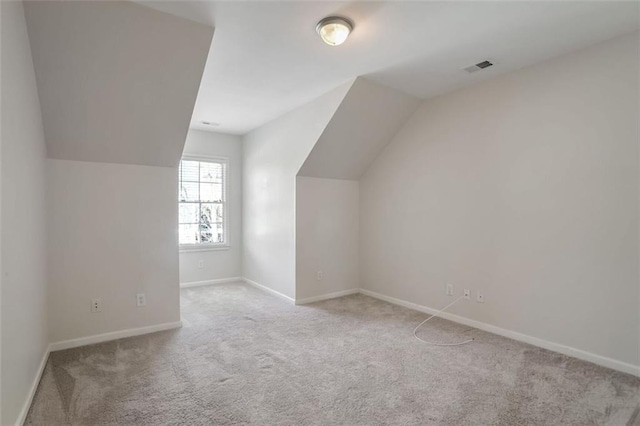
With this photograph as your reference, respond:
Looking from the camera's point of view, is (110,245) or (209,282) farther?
(209,282)

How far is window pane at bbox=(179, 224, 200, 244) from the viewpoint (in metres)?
5.02

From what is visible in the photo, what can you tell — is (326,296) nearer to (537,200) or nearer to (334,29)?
(537,200)

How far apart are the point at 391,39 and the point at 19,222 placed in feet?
9.14

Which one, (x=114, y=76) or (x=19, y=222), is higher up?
(x=114, y=76)

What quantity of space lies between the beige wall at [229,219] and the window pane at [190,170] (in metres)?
0.16

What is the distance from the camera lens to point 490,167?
322cm

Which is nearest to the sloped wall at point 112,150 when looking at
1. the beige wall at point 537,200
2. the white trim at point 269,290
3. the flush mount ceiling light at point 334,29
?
the flush mount ceiling light at point 334,29

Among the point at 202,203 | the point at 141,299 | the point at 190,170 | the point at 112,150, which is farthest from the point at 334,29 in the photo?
the point at 202,203

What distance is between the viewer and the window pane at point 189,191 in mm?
5020

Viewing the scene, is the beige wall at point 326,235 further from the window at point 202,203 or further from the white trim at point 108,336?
the window at point 202,203

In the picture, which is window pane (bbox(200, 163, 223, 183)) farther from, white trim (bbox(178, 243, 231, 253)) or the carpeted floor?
A: the carpeted floor

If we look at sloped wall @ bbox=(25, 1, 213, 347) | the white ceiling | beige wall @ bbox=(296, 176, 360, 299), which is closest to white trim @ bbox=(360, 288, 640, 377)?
beige wall @ bbox=(296, 176, 360, 299)

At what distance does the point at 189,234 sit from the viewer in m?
5.07

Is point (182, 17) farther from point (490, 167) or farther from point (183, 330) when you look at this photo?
point (490, 167)
